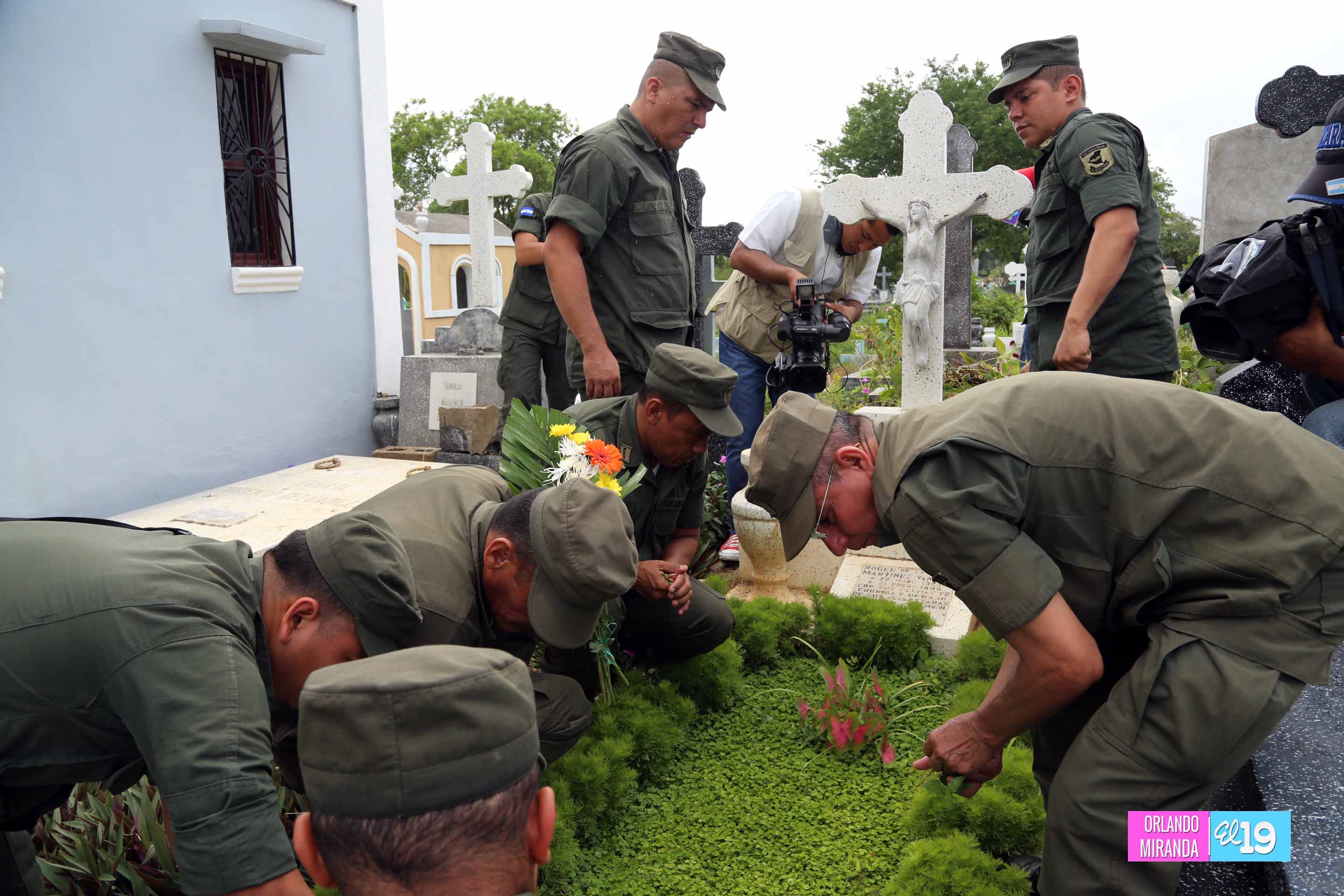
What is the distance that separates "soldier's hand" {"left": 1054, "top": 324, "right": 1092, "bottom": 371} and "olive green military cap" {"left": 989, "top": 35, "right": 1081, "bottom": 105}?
90cm

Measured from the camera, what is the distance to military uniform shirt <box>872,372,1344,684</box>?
183 cm

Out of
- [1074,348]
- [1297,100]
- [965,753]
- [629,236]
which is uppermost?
[1297,100]

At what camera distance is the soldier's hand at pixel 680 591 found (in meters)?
3.02

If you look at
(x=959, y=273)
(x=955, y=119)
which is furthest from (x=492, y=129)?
(x=959, y=273)

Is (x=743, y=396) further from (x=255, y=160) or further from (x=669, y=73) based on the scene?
(x=255, y=160)

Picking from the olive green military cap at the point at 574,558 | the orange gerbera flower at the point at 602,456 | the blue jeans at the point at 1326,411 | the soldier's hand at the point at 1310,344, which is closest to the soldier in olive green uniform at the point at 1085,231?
the blue jeans at the point at 1326,411

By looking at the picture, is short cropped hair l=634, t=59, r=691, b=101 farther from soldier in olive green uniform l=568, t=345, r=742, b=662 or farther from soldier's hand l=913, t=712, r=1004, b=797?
soldier's hand l=913, t=712, r=1004, b=797

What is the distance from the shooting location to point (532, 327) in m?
4.60

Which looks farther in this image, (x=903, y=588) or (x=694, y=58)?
(x=903, y=588)

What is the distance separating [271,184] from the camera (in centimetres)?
682

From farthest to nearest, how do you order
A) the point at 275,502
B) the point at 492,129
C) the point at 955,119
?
the point at 492,129
the point at 955,119
the point at 275,502

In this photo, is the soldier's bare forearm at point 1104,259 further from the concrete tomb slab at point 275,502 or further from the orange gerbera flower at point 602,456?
the concrete tomb slab at point 275,502

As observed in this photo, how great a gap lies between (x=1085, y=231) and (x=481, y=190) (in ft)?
16.9

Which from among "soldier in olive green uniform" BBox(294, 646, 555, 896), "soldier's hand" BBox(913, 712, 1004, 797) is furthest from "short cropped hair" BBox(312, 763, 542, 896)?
"soldier's hand" BBox(913, 712, 1004, 797)
